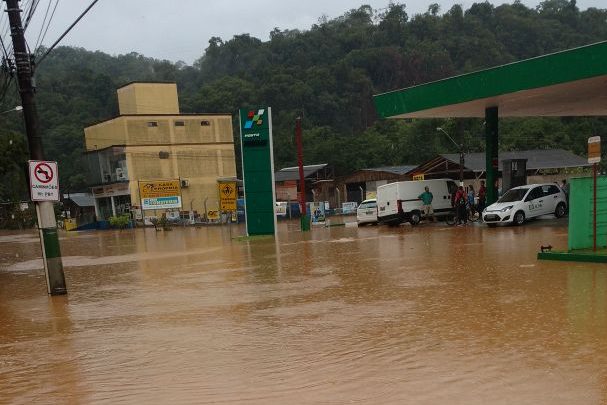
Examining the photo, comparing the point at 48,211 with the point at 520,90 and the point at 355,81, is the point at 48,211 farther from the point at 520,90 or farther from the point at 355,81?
the point at 355,81

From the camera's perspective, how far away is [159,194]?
4656cm

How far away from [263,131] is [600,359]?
21475 mm

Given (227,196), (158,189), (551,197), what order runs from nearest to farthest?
(551,197)
(227,196)
(158,189)

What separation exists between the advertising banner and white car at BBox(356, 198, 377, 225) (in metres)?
22.3

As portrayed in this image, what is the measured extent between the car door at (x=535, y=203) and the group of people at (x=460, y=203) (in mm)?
2960

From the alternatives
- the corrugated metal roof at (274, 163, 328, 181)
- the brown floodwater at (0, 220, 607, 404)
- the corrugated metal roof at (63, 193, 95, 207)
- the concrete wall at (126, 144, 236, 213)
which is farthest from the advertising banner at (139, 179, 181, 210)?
the brown floodwater at (0, 220, 607, 404)

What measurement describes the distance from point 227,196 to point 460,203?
46.0 ft

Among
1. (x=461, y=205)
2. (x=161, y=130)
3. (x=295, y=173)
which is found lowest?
(x=461, y=205)

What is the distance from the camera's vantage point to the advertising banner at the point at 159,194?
45.9 metres

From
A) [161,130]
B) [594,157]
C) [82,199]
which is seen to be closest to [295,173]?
[161,130]

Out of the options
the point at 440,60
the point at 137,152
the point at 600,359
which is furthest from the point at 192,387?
the point at 440,60

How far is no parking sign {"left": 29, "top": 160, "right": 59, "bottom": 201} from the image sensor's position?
11.3 metres

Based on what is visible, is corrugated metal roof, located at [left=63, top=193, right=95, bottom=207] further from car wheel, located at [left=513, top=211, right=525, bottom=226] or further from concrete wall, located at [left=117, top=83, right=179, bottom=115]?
car wheel, located at [left=513, top=211, right=525, bottom=226]

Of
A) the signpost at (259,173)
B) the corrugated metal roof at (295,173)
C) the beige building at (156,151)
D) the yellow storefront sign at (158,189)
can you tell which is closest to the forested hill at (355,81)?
the corrugated metal roof at (295,173)
